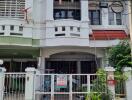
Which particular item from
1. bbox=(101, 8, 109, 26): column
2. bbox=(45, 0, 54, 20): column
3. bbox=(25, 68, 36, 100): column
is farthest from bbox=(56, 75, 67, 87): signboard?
bbox=(101, 8, 109, 26): column

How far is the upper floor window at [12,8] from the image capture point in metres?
14.9

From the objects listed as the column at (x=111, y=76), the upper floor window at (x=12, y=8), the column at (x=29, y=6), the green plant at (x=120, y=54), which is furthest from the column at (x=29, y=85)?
the upper floor window at (x=12, y=8)

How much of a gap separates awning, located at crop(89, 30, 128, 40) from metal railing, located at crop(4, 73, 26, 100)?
566 cm

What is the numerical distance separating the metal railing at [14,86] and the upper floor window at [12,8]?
17.1 ft

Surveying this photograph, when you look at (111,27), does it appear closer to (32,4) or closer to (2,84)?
Answer: (32,4)

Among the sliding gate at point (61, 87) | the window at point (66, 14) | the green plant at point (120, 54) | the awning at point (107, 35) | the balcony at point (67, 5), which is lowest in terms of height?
the sliding gate at point (61, 87)

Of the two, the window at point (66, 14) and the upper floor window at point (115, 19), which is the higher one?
the window at point (66, 14)

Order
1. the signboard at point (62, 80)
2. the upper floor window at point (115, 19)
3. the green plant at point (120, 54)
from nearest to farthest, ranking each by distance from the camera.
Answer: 1. the signboard at point (62, 80)
2. the green plant at point (120, 54)
3. the upper floor window at point (115, 19)

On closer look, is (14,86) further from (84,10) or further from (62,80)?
(84,10)

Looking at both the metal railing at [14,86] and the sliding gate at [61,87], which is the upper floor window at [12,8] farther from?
the sliding gate at [61,87]

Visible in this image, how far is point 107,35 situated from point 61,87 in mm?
5820

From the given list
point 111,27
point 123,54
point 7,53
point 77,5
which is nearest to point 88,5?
point 77,5

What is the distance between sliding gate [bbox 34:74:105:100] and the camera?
10.2 m

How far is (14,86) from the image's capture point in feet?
35.2
